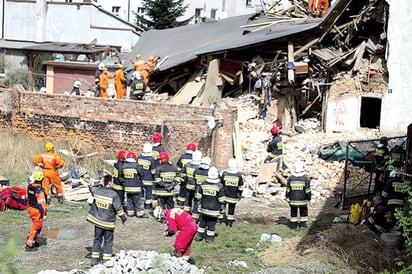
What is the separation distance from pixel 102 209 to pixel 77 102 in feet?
31.9

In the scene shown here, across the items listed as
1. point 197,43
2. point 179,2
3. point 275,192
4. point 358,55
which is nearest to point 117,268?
point 275,192

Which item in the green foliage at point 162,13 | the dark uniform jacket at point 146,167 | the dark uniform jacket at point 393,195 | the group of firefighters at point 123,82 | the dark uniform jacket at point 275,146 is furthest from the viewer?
the green foliage at point 162,13

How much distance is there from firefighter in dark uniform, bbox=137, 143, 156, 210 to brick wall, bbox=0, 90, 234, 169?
138 inches

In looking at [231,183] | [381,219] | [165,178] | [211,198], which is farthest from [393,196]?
[165,178]

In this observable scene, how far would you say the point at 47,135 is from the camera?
66.2ft

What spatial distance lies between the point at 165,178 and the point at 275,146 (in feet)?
14.0

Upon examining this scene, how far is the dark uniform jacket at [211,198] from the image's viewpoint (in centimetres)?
1228

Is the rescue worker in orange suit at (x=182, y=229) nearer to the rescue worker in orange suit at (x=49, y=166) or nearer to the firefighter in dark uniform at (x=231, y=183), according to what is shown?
the firefighter in dark uniform at (x=231, y=183)

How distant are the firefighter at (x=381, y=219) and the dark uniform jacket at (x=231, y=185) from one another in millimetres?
2663

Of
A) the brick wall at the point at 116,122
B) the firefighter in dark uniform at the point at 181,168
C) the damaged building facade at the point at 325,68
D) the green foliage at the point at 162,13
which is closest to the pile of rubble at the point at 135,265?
the firefighter in dark uniform at the point at 181,168

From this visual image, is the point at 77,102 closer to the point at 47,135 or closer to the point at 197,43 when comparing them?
the point at 47,135

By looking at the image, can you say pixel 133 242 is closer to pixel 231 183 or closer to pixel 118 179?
pixel 118 179

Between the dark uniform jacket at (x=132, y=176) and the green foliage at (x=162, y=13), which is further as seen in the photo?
the green foliage at (x=162, y=13)

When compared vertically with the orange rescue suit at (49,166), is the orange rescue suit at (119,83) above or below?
above
